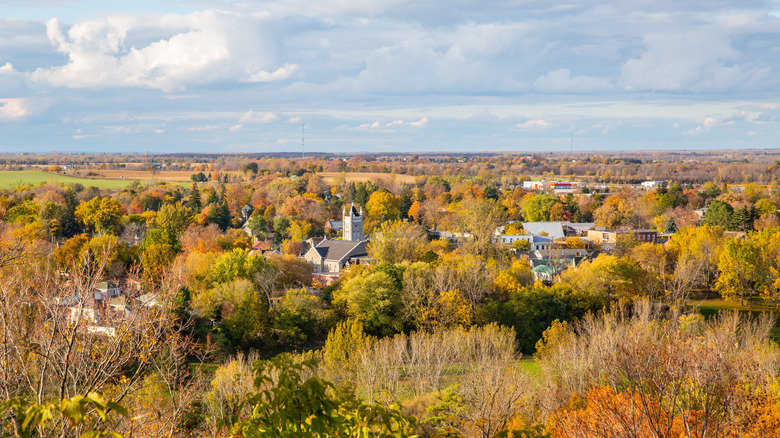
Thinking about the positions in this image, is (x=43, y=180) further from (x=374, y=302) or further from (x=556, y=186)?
(x=556, y=186)

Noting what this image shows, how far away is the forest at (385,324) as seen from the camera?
770cm

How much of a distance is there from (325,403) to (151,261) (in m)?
38.8

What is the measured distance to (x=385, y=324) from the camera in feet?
118

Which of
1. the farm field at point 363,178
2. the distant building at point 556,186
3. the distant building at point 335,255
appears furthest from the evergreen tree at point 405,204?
the distant building at point 556,186

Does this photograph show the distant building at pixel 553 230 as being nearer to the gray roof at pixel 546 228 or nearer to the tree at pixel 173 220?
the gray roof at pixel 546 228

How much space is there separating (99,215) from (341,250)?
968 inches

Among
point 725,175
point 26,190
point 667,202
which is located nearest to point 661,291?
point 667,202

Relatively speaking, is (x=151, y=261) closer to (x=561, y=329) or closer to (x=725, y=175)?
(x=561, y=329)

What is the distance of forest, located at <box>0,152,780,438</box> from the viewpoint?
25.2 ft

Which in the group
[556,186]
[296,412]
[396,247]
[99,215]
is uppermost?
[296,412]

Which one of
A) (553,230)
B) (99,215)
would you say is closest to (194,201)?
(99,215)

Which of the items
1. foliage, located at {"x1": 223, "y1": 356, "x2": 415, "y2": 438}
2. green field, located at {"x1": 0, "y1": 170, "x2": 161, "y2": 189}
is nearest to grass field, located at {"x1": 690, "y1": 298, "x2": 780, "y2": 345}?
foliage, located at {"x1": 223, "y1": 356, "x2": 415, "y2": 438}

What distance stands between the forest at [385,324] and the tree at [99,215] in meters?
0.28

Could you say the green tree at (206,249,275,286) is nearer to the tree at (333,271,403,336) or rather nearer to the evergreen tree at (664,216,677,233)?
the tree at (333,271,403,336)
